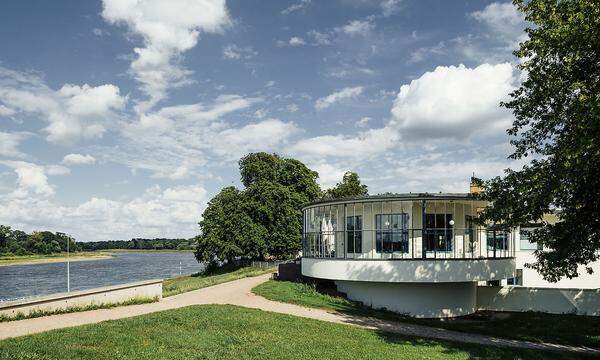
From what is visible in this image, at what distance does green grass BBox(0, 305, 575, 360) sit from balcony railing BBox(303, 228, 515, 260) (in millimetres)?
6777

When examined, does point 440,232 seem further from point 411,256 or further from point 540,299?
point 540,299

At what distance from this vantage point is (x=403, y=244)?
23328 mm

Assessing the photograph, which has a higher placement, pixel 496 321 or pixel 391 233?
pixel 391 233

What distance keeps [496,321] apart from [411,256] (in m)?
5.01

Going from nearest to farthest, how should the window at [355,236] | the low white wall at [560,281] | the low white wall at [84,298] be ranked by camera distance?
the low white wall at [84,298] < the window at [355,236] < the low white wall at [560,281]

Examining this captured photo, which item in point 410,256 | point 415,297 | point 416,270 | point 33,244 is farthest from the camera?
point 33,244

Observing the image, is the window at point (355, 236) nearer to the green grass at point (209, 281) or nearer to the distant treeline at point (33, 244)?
the green grass at point (209, 281)

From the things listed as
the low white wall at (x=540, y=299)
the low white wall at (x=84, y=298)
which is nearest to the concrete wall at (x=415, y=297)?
the low white wall at (x=540, y=299)

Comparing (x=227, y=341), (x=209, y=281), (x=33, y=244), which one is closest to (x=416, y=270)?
(x=227, y=341)

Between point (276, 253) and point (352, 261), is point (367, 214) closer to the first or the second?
point (352, 261)

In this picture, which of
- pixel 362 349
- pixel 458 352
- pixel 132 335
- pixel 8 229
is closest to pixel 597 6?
pixel 458 352

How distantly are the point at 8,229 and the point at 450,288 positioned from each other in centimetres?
15151

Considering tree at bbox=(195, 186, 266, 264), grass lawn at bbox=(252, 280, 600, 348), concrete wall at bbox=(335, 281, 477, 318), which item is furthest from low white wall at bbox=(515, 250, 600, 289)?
tree at bbox=(195, 186, 266, 264)

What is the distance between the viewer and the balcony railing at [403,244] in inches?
909
